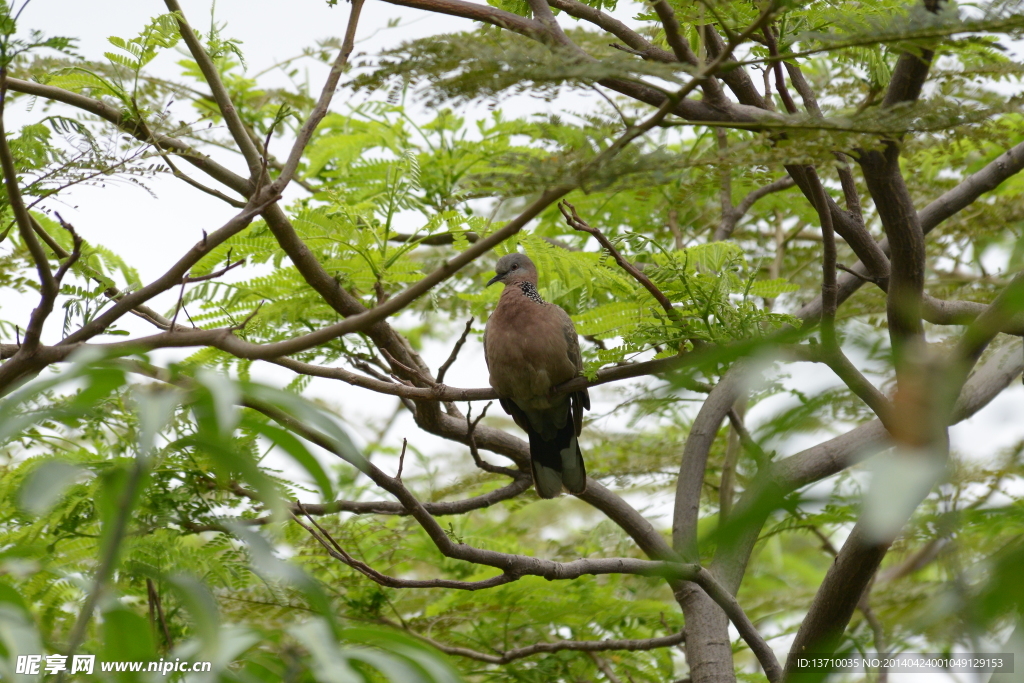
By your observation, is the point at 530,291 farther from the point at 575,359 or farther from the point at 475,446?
the point at 475,446

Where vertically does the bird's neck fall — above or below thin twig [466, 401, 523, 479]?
above

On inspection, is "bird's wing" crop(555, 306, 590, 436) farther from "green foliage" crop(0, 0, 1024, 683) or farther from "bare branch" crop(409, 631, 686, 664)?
"bare branch" crop(409, 631, 686, 664)

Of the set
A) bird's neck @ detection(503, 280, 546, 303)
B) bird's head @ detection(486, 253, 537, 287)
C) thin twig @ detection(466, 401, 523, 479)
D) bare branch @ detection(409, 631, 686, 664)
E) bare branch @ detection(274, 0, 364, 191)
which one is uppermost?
bird's head @ detection(486, 253, 537, 287)

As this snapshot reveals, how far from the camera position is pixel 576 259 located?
434cm

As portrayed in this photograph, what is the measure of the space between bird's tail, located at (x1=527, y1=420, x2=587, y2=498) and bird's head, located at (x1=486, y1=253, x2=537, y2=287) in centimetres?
111

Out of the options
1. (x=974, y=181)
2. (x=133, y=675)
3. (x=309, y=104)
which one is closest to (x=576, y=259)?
(x=974, y=181)

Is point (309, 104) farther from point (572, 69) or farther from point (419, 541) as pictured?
point (572, 69)

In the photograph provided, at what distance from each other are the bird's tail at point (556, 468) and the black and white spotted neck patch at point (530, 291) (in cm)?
91

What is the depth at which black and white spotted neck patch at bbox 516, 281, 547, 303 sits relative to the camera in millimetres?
5332

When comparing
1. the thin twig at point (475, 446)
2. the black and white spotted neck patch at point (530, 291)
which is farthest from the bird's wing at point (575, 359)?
the thin twig at point (475, 446)

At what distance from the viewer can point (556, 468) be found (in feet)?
16.2

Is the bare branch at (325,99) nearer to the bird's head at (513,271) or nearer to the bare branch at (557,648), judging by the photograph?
the bird's head at (513,271)

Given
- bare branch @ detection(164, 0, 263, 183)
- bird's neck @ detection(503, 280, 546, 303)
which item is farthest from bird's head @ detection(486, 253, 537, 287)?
bare branch @ detection(164, 0, 263, 183)

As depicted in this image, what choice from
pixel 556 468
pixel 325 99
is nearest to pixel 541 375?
pixel 556 468
